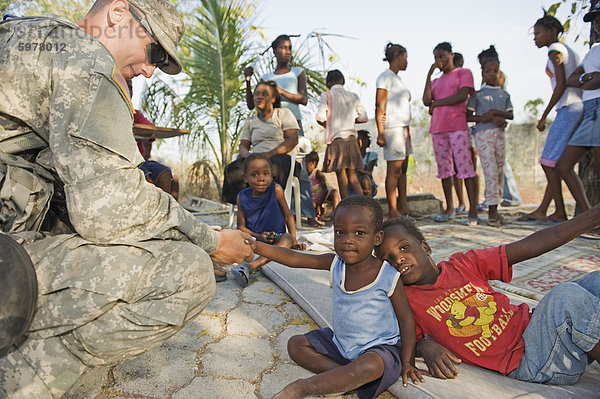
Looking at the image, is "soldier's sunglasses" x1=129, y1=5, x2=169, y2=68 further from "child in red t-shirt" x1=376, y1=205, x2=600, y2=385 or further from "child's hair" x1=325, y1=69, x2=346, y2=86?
"child's hair" x1=325, y1=69, x2=346, y2=86

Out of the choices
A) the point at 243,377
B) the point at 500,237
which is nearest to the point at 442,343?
the point at 243,377

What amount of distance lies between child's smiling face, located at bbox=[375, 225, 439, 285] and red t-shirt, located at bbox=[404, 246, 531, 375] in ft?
0.15

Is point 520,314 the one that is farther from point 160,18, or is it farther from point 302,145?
point 302,145

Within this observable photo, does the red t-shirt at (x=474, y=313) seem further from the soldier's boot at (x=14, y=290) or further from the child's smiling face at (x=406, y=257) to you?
the soldier's boot at (x=14, y=290)

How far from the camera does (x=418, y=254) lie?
1764mm

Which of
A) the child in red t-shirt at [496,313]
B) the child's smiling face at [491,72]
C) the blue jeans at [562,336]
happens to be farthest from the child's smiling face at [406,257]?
the child's smiling face at [491,72]

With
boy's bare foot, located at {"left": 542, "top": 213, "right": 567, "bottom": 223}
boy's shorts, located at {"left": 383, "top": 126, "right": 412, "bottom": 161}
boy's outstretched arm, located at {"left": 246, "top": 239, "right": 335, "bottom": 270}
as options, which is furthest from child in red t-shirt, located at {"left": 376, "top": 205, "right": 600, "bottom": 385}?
boy's bare foot, located at {"left": 542, "top": 213, "right": 567, "bottom": 223}

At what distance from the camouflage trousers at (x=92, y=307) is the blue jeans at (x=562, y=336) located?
1.30 meters

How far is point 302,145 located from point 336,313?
3.58m

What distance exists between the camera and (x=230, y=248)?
6.03 ft

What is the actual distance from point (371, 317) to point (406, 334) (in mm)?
145

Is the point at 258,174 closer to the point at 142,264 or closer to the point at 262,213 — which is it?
the point at 262,213

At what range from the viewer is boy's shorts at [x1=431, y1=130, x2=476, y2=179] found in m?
5.12

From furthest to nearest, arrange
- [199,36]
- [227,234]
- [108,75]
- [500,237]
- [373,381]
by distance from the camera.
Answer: [199,36]
[500,237]
[227,234]
[373,381]
[108,75]
